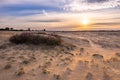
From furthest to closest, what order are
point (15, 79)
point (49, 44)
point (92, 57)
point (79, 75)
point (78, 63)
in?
point (49, 44) → point (92, 57) → point (78, 63) → point (79, 75) → point (15, 79)

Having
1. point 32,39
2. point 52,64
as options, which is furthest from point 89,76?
point 32,39

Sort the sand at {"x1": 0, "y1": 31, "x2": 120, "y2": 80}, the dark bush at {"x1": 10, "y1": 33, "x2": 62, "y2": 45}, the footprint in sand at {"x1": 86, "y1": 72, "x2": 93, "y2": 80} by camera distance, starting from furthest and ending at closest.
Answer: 1. the dark bush at {"x1": 10, "y1": 33, "x2": 62, "y2": 45}
2. the footprint in sand at {"x1": 86, "y1": 72, "x2": 93, "y2": 80}
3. the sand at {"x1": 0, "y1": 31, "x2": 120, "y2": 80}

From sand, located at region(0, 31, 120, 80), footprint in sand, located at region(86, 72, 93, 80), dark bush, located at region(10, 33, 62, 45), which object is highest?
dark bush, located at region(10, 33, 62, 45)

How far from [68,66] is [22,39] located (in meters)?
4.73

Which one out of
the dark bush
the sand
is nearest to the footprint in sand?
the sand

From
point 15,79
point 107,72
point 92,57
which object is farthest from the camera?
point 92,57

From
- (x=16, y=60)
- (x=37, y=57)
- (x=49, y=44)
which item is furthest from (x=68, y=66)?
(x=49, y=44)

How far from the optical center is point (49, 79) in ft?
28.7

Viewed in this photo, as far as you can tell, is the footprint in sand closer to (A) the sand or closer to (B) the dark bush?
(A) the sand

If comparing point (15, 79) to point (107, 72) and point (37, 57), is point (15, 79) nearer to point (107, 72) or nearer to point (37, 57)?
point (37, 57)

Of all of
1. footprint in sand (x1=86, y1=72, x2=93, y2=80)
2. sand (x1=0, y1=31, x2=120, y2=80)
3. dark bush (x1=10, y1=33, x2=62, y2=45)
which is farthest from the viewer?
dark bush (x1=10, y1=33, x2=62, y2=45)

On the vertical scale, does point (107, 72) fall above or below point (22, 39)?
below

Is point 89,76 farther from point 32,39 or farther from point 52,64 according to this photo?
point 32,39

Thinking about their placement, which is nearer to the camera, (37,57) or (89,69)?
(89,69)
